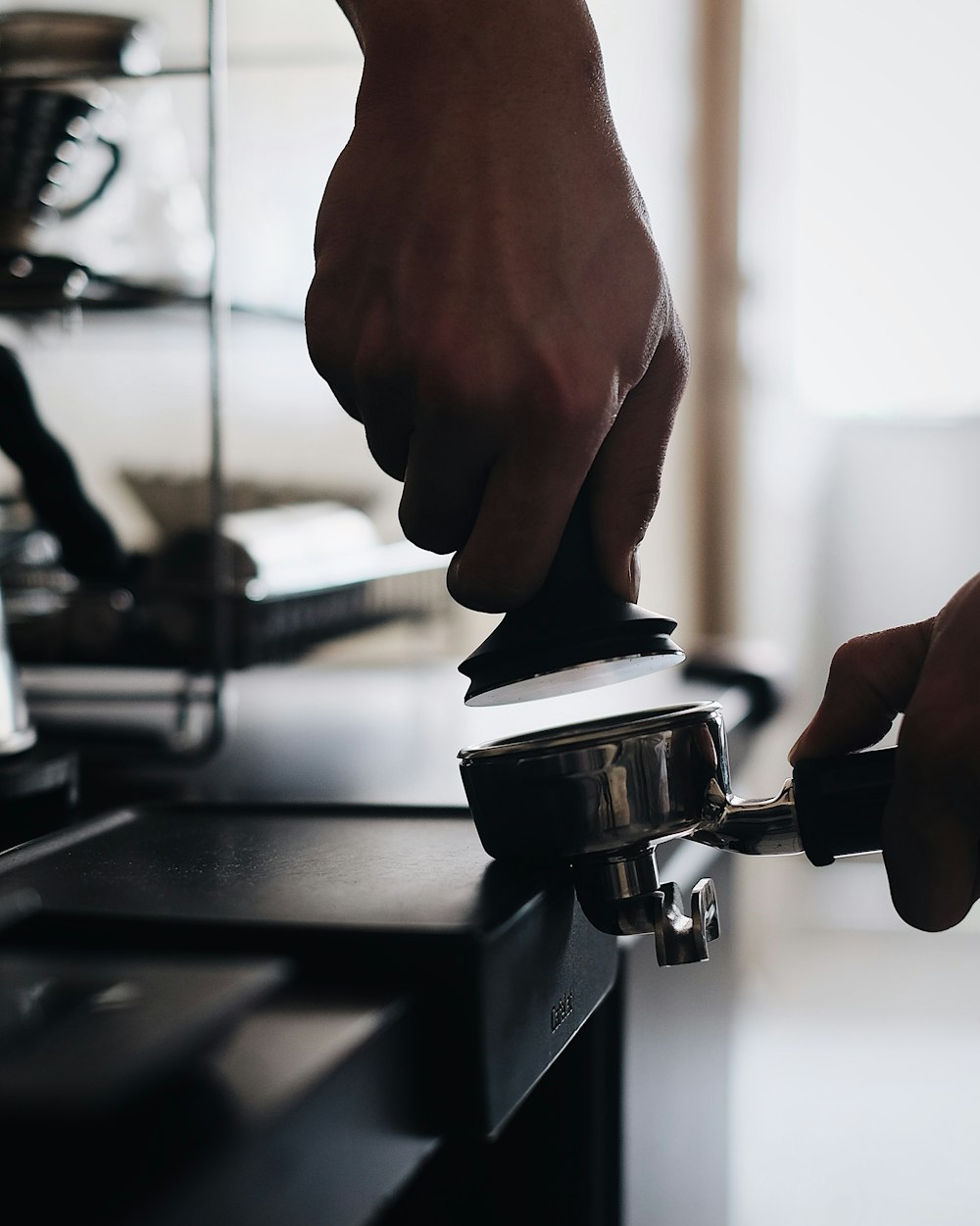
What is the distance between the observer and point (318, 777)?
79 cm

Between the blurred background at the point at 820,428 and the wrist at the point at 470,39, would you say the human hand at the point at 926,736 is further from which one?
the blurred background at the point at 820,428

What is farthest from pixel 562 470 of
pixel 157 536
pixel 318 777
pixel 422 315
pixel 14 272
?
pixel 157 536

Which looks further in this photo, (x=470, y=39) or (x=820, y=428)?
(x=820, y=428)

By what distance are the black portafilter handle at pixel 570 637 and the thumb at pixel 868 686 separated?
8cm

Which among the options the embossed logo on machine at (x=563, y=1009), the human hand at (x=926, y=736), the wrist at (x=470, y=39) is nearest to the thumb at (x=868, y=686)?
the human hand at (x=926, y=736)

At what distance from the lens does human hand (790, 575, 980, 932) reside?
1.33ft

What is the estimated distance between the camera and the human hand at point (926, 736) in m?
0.41

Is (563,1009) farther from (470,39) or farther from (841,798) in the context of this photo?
(470,39)

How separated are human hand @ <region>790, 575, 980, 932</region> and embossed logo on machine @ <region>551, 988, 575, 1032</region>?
0.35ft

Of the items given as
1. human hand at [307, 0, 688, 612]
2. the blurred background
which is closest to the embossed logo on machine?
human hand at [307, 0, 688, 612]

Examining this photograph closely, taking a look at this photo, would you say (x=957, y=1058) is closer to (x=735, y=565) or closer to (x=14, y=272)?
(x=735, y=565)

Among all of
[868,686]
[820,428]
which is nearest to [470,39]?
[868,686]

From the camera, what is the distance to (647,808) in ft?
1.30

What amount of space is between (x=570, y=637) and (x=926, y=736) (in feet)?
0.37
